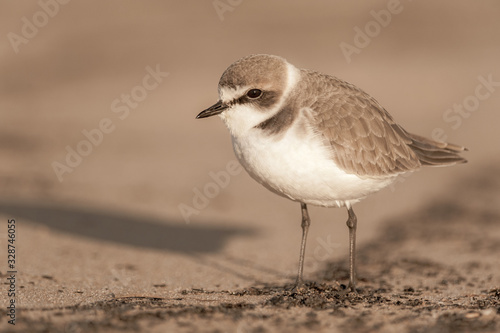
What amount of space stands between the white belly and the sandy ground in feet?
3.01

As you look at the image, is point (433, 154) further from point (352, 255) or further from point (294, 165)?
point (294, 165)

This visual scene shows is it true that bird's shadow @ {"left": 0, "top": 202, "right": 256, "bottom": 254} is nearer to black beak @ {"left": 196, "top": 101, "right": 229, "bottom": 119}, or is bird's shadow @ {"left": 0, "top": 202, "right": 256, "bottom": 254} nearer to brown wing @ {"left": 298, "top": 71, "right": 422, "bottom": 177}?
brown wing @ {"left": 298, "top": 71, "right": 422, "bottom": 177}

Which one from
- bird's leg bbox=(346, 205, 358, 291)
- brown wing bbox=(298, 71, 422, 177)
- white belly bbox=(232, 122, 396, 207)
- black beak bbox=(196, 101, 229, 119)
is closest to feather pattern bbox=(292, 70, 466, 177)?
brown wing bbox=(298, 71, 422, 177)

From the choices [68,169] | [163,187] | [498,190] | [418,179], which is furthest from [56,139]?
[498,190]

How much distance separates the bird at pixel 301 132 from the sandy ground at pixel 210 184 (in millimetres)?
976

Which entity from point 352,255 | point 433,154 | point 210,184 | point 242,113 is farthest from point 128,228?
point 433,154

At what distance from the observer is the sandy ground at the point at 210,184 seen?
5.23 m

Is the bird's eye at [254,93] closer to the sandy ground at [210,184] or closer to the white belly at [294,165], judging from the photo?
the white belly at [294,165]

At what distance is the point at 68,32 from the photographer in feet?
60.7

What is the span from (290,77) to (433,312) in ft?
7.73

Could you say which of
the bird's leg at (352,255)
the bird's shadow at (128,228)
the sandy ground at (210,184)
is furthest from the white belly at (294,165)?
the bird's shadow at (128,228)

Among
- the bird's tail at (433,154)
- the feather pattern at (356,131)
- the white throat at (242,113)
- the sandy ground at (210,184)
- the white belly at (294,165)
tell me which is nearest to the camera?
the sandy ground at (210,184)

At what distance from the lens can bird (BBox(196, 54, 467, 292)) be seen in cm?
543

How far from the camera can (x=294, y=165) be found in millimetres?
5379
